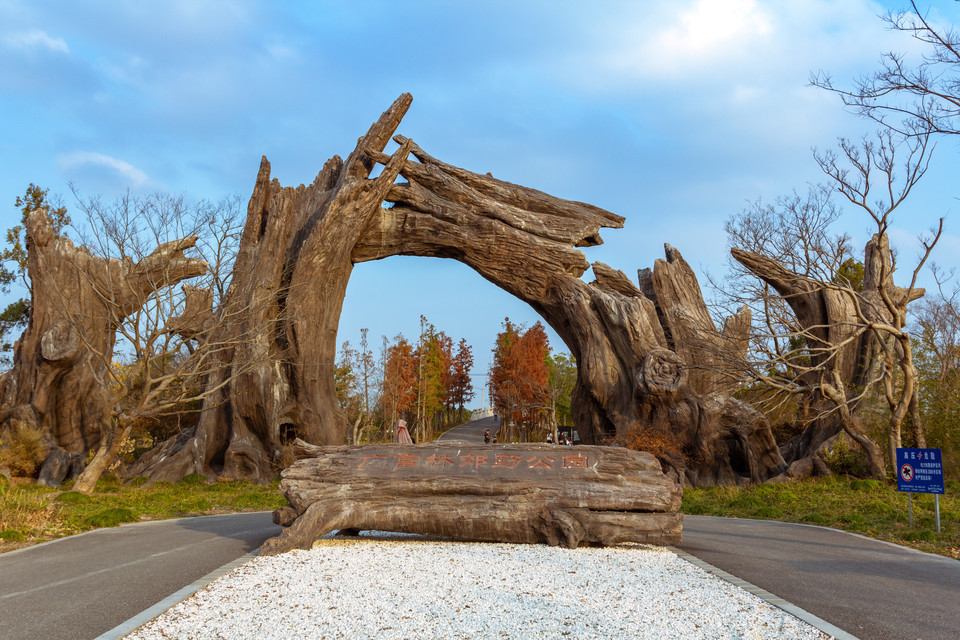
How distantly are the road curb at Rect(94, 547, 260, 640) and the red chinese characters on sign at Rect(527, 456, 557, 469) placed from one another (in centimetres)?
356

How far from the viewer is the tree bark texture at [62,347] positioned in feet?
56.1

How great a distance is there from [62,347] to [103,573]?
1296cm

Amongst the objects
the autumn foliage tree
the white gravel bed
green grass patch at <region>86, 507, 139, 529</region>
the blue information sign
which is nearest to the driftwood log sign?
the white gravel bed

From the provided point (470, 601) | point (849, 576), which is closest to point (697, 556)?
point (849, 576)

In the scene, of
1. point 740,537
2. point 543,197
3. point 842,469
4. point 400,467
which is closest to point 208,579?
point 400,467

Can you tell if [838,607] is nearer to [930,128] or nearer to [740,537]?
[740,537]

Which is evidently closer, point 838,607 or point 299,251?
point 838,607

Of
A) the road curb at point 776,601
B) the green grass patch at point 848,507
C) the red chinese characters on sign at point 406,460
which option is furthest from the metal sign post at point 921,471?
the red chinese characters on sign at point 406,460

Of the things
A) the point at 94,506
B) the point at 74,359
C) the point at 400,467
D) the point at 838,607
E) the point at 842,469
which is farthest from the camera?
the point at 74,359

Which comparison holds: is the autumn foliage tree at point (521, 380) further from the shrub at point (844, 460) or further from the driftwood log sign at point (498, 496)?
the driftwood log sign at point (498, 496)

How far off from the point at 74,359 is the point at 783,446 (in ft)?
71.1

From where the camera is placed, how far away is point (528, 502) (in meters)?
8.04

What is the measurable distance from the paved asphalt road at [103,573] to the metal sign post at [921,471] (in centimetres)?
Result: 933

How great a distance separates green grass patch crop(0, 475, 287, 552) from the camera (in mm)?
9048
